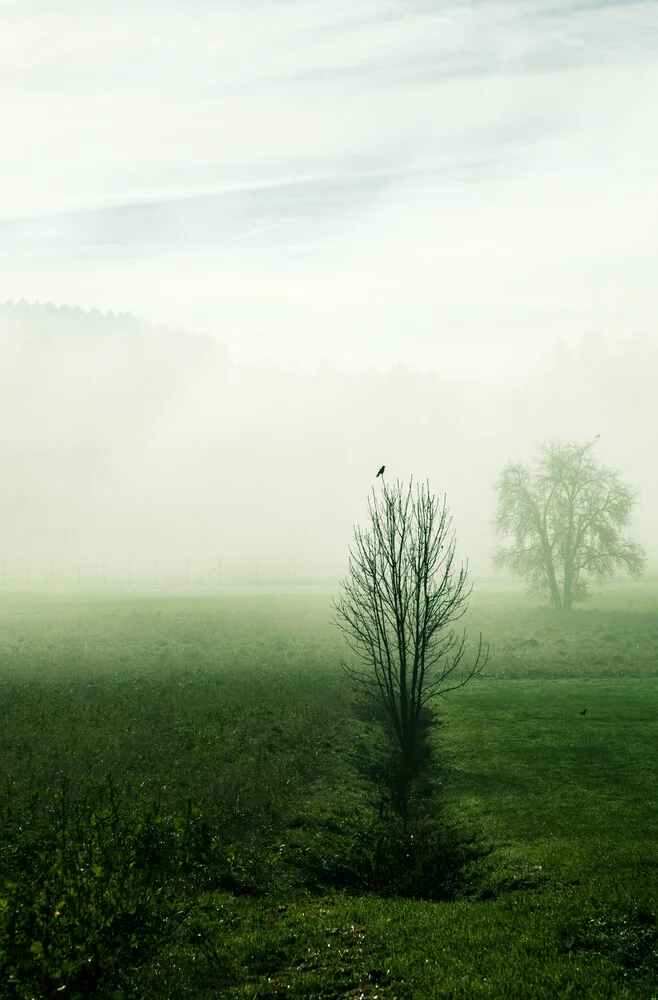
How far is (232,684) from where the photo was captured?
32844mm

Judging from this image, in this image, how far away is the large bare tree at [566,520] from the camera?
59.9 metres

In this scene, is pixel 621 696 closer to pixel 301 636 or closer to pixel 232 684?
pixel 232 684

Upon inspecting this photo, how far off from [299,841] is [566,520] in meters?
51.7

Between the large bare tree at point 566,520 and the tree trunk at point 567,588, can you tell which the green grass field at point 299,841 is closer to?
the tree trunk at point 567,588

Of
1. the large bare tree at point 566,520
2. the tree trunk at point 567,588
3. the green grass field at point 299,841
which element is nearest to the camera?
the green grass field at point 299,841

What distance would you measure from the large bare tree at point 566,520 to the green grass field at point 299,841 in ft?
86.5

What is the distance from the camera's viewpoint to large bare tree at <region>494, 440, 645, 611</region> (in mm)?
59938

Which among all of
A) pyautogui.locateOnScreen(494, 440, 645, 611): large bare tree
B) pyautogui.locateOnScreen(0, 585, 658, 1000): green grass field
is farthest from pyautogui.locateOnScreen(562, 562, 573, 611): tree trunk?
pyautogui.locateOnScreen(0, 585, 658, 1000): green grass field

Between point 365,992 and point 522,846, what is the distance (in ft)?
21.5

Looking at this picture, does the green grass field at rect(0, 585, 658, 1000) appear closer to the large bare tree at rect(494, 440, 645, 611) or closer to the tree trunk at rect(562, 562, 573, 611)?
the tree trunk at rect(562, 562, 573, 611)

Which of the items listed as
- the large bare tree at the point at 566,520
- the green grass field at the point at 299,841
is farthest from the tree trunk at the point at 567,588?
the green grass field at the point at 299,841

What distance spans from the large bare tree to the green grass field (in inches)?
1038

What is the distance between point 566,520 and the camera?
62.4m

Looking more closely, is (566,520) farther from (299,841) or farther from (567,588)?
(299,841)
